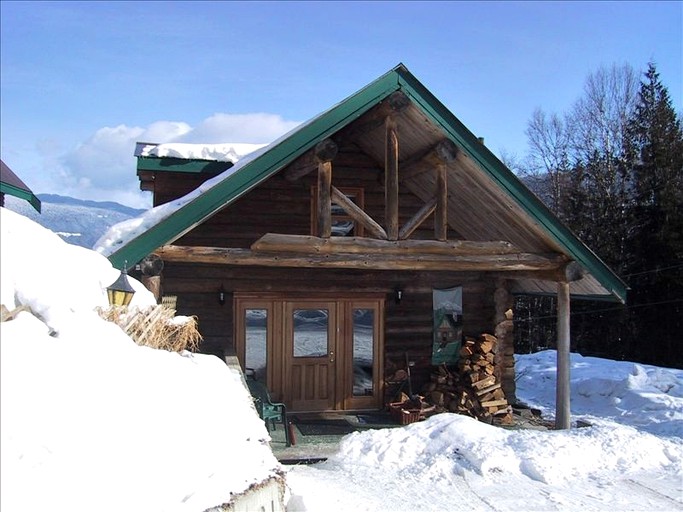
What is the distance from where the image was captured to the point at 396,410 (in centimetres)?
1052

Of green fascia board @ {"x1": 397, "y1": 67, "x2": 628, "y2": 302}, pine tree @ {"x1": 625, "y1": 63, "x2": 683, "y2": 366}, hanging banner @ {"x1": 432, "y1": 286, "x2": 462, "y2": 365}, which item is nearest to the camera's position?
green fascia board @ {"x1": 397, "y1": 67, "x2": 628, "y2": 302}

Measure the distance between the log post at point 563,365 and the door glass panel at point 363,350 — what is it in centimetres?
337

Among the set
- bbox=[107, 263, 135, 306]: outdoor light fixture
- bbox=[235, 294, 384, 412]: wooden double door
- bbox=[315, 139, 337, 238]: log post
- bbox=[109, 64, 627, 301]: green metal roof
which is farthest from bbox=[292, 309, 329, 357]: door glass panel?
bbox=[107, 263, 135, 306]: outdoor light fixture

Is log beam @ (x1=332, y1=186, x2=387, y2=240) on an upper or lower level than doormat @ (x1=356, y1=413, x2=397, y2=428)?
upper

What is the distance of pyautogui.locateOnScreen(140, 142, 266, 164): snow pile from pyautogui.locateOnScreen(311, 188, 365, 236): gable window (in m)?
1.94

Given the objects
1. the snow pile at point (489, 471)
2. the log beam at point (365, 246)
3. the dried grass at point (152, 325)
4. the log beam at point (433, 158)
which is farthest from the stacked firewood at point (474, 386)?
the dried grass at point (152, 325)

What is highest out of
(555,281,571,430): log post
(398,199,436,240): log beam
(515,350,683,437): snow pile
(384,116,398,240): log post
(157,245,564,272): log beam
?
(384,116,398,240): log post

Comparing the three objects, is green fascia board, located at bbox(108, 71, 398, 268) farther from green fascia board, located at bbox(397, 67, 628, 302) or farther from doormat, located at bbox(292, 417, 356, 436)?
doormat, located at bbox(292, 417, 356, 436)

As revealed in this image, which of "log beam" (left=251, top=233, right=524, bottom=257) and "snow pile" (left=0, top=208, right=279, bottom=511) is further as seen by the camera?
"log beam" (left=251, top=233, right=524, bottom=257)

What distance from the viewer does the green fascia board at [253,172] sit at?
23.9ft

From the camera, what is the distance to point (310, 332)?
11.1 m

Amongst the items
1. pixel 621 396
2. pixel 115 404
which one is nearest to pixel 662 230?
pixel 621 396

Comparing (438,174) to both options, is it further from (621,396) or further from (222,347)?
(621,396)

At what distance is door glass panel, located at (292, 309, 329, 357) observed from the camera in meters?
11.0
